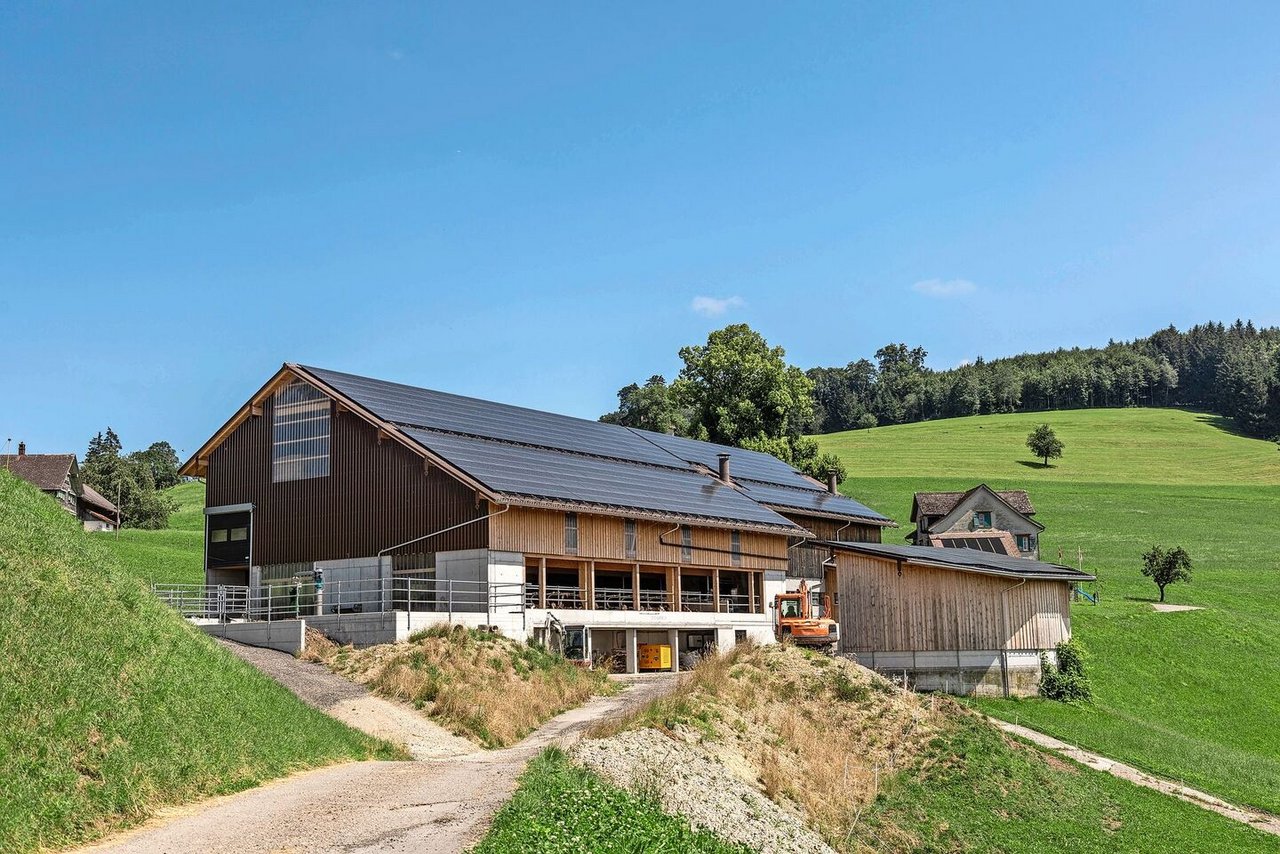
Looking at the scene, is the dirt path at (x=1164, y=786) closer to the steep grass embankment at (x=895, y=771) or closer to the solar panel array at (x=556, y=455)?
the steep grass embankment at (x=895, y=771)

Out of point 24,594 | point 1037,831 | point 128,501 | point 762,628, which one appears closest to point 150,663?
point 24,594

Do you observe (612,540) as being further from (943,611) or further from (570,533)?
(943,611)

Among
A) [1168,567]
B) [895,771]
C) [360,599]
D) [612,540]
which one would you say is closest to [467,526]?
[360,599]

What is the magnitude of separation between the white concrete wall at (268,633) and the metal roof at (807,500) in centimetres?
2741

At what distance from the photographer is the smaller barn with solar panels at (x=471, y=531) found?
38.6 meters

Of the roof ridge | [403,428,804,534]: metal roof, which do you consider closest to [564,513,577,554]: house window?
[403,428,804,534]: metal roof

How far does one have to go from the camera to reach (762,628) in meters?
48.6

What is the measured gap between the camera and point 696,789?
19.8 metres

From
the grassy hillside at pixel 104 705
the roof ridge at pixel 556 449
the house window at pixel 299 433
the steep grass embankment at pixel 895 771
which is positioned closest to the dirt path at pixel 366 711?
the grassy hillside at pixel 104 705

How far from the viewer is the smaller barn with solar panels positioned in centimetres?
3859

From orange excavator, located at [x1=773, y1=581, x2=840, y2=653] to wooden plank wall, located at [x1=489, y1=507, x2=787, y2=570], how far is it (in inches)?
92.9

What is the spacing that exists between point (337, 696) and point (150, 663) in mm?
9281

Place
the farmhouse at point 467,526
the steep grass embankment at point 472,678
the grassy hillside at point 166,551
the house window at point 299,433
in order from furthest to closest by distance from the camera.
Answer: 1. the grassy hillside at point 166,551
2. the house window at point 299,433
3. the farmhouse at point 467,526
4. the steep grass embankment at point 472,678

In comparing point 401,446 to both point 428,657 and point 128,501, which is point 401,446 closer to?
point 428,657
